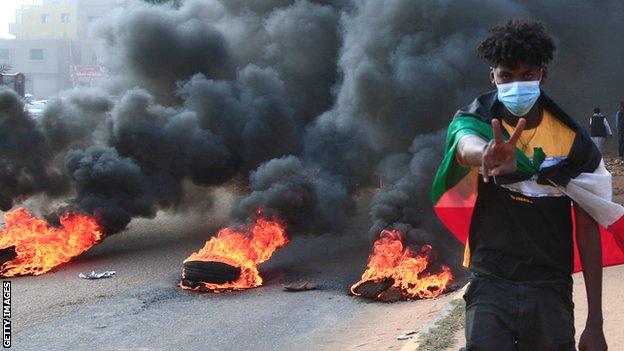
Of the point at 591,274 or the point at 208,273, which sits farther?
the point at 208,273

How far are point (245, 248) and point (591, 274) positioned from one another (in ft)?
22.1

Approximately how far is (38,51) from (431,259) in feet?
205

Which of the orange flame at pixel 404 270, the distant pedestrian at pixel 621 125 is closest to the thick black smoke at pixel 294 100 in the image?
the orange flame at pixel 404 270

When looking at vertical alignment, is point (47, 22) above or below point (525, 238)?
above

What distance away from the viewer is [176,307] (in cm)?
741

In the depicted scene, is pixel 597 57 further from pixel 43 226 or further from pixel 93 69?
pixel 93 69

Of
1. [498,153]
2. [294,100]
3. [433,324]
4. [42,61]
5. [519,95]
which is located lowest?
[433,324]

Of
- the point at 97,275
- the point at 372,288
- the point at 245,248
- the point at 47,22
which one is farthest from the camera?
the point at 47,22

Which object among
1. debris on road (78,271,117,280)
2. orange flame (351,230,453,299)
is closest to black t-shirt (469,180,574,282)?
orange flame (351,230,453,299)

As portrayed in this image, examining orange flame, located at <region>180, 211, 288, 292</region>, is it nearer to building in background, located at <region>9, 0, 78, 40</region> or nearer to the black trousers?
the black trousers

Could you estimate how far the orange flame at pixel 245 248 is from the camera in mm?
8336

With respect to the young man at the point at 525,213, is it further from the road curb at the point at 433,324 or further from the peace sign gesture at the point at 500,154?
the road curb at the point at 433,324

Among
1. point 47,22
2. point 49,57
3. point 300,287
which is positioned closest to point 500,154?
point 300,287

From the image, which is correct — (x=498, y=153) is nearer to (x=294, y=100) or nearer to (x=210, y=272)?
(x=210, y=272)
